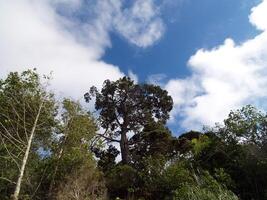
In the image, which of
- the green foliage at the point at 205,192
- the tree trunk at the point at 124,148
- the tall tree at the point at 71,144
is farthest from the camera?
the tree trunk at the point at 124,148

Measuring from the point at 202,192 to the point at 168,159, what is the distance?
28.4 ft

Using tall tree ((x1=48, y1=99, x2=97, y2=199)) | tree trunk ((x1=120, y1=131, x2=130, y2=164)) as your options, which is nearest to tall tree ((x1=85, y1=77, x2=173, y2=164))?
tree trunk ((x1=120, y1=131, x2=130, y2=164))

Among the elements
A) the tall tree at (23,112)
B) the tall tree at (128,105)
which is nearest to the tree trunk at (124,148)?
the tall tree at (128,105)

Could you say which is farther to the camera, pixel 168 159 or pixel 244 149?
pixel 168 159

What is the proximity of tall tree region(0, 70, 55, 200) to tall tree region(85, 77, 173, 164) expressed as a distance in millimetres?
9756

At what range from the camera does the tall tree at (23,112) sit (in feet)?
62.2

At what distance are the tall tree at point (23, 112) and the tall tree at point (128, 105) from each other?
9756mm

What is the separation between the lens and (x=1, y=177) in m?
17.0

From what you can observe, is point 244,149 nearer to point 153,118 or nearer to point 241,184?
point 241,184

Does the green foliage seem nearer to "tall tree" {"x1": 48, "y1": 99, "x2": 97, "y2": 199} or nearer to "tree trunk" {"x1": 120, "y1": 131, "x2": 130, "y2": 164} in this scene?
"tall tree" {"x1": 48, "y1": 99, "x2": 97, "y2": 199}

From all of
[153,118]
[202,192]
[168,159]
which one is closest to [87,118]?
[168,159]

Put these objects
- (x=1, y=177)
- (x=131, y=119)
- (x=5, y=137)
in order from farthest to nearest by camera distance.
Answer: (x=131, y=119) → (x=5, y=137) → (x=1, y=177)

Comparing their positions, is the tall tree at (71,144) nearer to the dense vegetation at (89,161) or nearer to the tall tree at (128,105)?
the dense vegetation at (89,161)

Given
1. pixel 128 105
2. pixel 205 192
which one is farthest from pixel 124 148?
pixel 205 192
